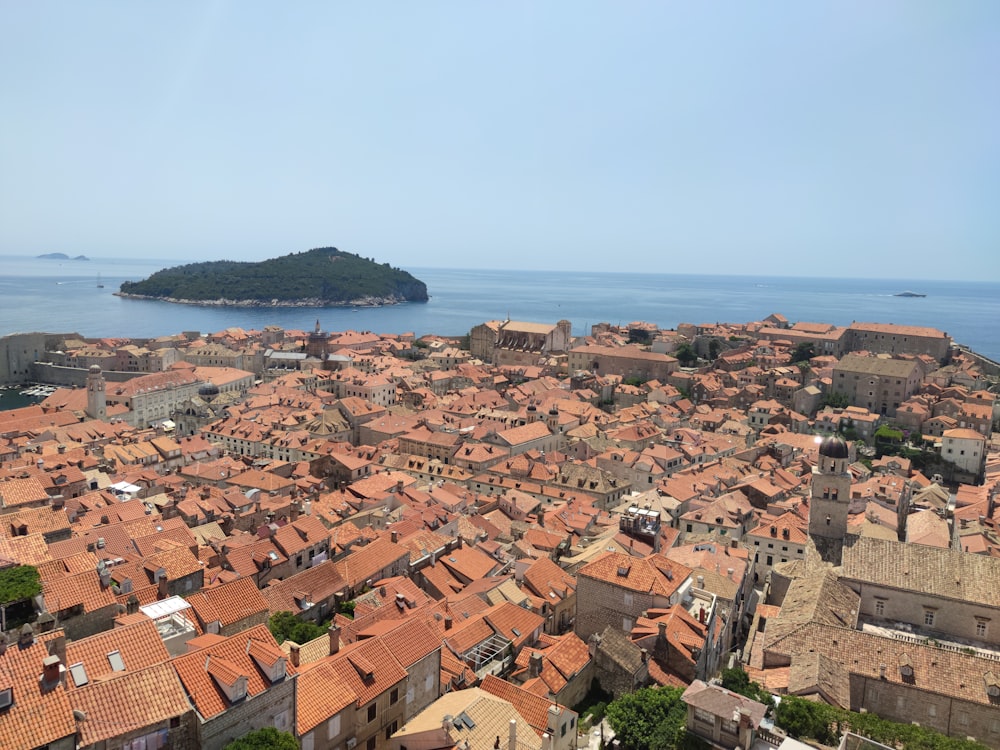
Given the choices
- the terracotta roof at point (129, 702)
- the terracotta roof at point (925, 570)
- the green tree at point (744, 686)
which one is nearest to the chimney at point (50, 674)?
the terracotta roof at point (129, 702)

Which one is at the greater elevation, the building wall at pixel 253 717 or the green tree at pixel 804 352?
the building wall at pixel 253 717

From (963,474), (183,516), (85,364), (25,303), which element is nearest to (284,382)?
(85,364)

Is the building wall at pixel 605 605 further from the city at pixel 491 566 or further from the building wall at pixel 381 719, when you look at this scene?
the building wall at pixel 381 719

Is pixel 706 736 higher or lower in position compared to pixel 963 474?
higher

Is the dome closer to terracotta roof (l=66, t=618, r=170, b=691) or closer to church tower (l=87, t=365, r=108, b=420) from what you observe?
terracotta roof (l=66, t=618, r=170, b=691)

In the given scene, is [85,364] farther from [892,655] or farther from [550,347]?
[892,655]

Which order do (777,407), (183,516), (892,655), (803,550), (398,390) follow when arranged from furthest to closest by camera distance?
(398,390), (777,407), (803,550), (183,516), (892,655)
